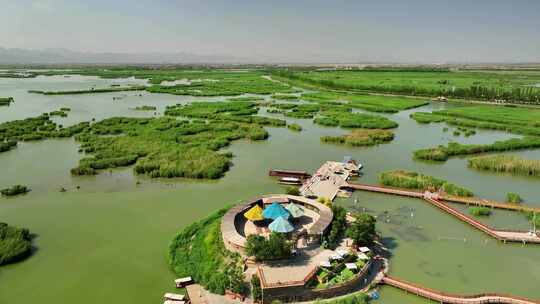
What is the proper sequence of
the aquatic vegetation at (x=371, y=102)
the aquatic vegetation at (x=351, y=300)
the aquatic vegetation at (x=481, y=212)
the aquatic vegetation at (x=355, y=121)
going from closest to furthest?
the aquatic vegetation at (x=351, y=300) < the aquatic vegetation at (x=481, y=212) < the aquatic vegetation at (x=355, y=121) < the aquatic vegetation at (x=371, y=102)

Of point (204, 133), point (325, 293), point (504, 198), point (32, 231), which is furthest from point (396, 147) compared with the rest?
point (32, 231)

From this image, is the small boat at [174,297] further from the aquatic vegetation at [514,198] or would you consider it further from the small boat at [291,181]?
the aquatic vegetation at [514,198]

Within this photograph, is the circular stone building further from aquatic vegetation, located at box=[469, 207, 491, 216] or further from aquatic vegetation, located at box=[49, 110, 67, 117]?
aquatic vegetation, located at box=[49, 110, 67, 117]

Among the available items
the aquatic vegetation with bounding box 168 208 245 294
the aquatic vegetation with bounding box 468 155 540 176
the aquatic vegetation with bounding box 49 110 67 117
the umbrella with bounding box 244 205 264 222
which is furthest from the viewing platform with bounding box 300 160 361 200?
the aquatic vegetation with bounding box 49 110 67 117

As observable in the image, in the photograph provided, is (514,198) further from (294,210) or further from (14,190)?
(14,190)

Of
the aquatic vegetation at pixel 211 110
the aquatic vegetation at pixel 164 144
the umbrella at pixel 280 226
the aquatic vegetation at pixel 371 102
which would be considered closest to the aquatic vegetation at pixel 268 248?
the umbrella at pixel 280 226

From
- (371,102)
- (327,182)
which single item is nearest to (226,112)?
(371,102)

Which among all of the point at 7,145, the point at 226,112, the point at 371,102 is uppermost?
the point at 371,102
